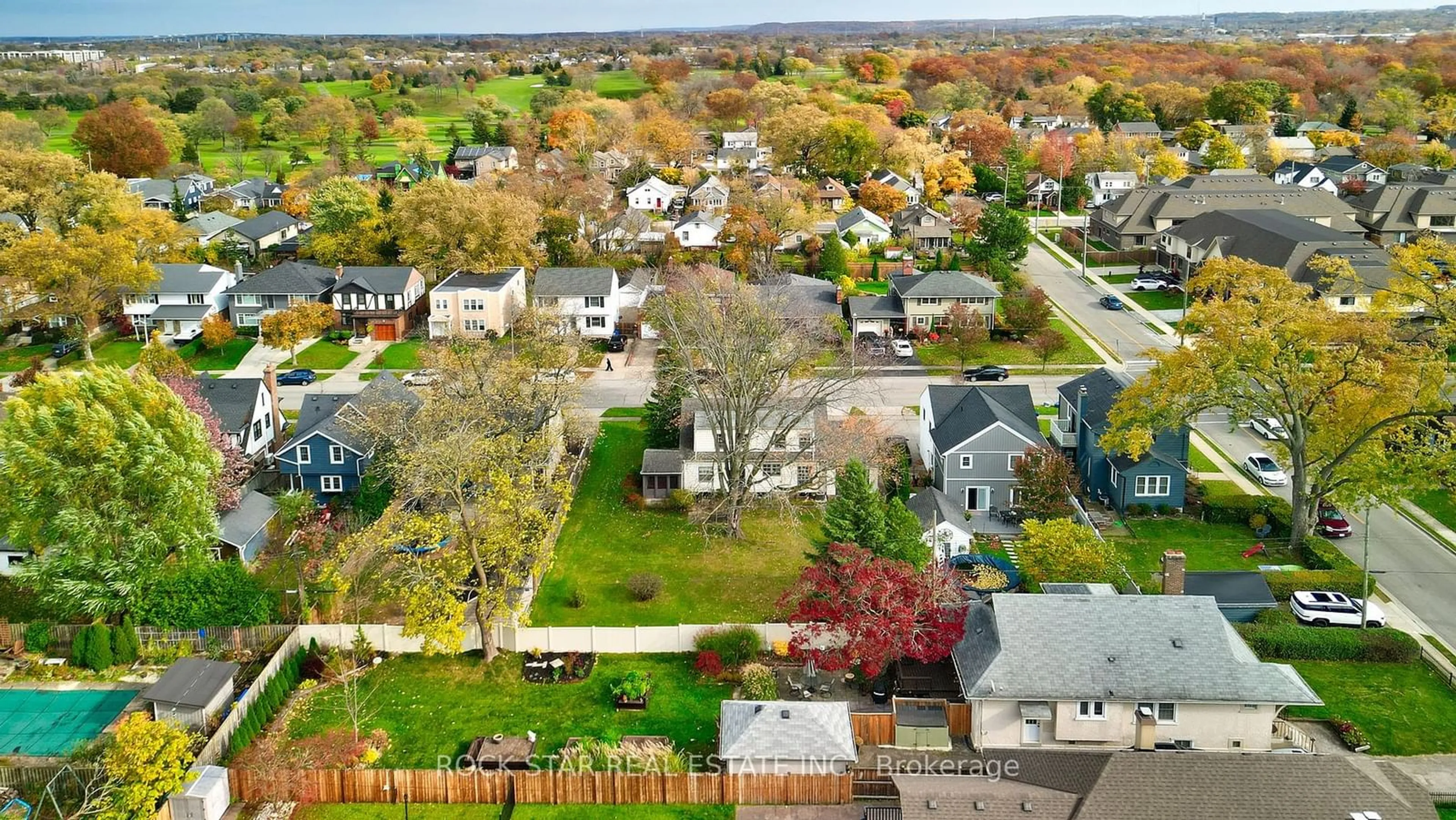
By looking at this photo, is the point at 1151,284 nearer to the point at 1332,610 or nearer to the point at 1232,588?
the point at 1232,588

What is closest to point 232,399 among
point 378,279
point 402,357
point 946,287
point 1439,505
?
point 402,357

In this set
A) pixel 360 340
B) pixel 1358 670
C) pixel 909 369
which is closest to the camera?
pixel 1358 670

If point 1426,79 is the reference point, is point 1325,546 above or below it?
below

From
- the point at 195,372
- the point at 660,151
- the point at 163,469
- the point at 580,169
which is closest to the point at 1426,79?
the point at 660,151

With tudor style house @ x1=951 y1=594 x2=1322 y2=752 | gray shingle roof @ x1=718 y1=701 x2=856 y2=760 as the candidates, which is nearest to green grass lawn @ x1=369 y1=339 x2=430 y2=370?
gray shingle roof @ x1=718 y1=701 x2=856 y2=760

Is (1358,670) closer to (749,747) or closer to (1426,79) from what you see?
(749,747)

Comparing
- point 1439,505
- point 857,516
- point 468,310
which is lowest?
point 1439,505

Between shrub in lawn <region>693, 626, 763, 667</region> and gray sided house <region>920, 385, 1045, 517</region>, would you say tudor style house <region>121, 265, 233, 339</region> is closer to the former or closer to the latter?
gray sided house <region>920, 385, 1045, 517</region>
